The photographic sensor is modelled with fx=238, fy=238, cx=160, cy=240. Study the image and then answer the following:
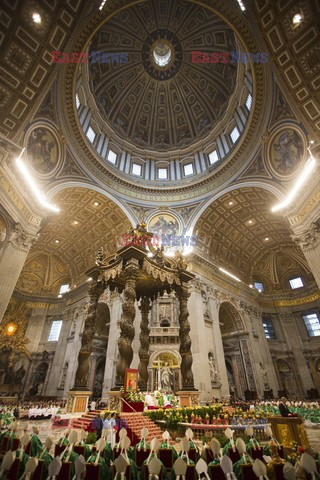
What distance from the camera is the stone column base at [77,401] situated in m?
8.52

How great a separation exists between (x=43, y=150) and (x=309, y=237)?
1580 cm

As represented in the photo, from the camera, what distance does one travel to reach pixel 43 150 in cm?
A: 1398

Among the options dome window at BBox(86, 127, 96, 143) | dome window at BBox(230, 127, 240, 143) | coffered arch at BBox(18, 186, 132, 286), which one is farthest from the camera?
dome window at BBox(230, 127, 240, 143)

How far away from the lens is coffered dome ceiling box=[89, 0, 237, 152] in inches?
794

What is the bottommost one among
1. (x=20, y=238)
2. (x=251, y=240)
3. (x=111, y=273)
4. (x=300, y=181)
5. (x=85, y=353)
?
(x=85, y=353)

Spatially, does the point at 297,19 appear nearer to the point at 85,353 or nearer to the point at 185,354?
the point at 185,354

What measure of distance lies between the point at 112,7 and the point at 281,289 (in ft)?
86.7

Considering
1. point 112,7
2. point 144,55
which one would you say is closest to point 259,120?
point 112,7

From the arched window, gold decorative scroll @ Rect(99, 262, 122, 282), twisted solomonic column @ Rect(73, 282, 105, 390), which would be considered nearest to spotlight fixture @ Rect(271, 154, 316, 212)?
the arched window

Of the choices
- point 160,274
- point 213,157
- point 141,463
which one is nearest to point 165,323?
point 160,274

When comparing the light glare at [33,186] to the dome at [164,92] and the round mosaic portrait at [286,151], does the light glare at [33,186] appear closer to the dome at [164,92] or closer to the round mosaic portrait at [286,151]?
the dome at [164,92]

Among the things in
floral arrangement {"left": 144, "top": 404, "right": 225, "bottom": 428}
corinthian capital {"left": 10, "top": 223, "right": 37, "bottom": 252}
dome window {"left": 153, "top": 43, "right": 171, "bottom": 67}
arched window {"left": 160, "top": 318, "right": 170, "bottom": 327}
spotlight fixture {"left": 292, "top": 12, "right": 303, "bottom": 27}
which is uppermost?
dome window {"left": 153, "top": 43, "right": 171, "bottom": 67}

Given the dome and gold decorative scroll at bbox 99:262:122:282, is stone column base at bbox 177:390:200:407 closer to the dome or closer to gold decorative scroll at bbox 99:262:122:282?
gold decorative scroll at bbox 99:262:122:282

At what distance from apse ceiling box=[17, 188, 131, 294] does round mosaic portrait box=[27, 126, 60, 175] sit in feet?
7.12
